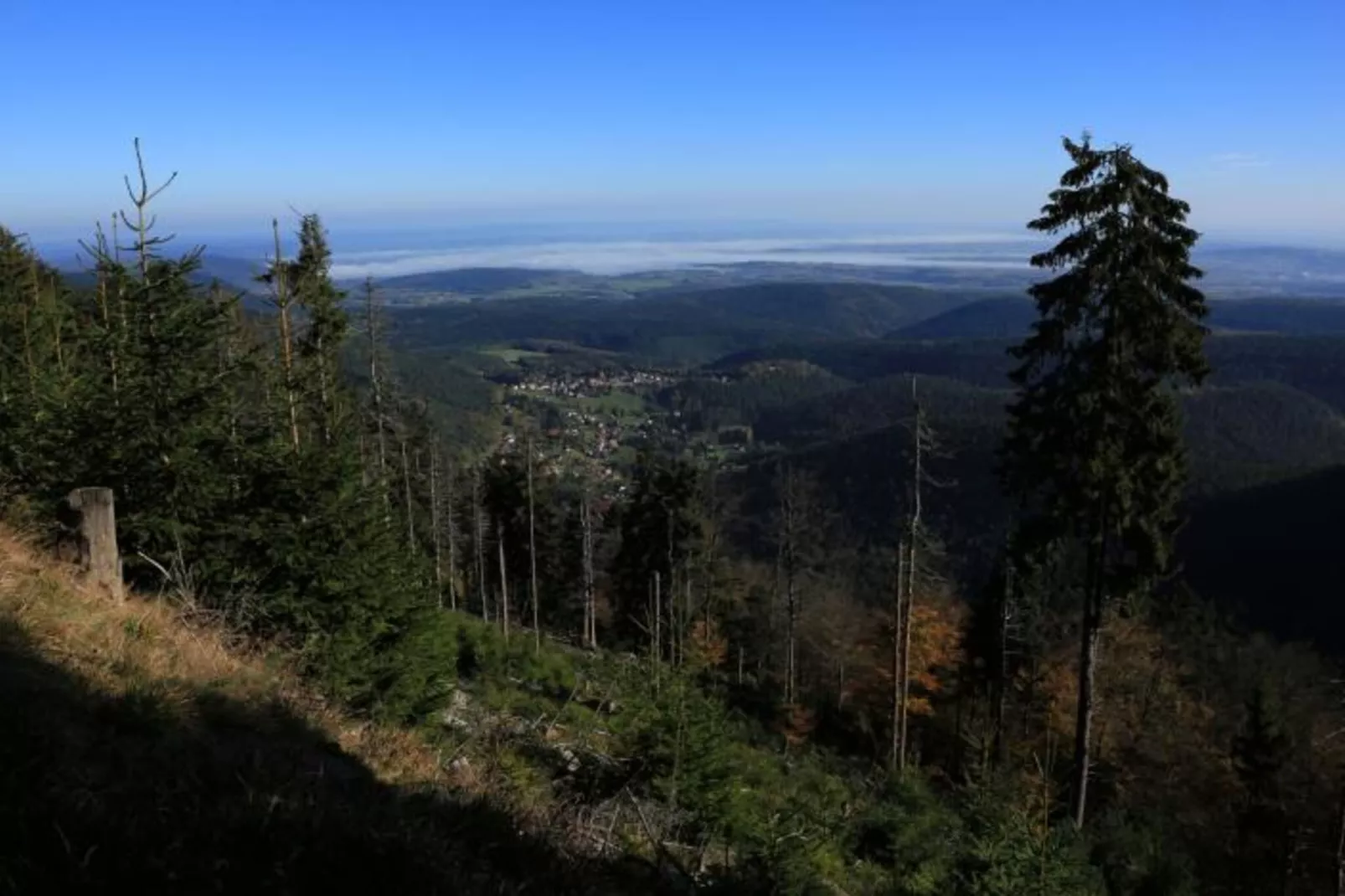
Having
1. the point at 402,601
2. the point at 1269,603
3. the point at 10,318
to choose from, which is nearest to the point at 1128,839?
the point at 402,601

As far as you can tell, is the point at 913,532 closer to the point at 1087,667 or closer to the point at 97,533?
the point at 1087,667

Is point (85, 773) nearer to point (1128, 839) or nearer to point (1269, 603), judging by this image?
point (1128, 839)

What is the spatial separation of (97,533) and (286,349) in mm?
8085

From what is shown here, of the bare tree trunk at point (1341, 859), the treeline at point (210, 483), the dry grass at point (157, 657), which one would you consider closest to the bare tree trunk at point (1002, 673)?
the bare tree trunk at point (1341, 859)

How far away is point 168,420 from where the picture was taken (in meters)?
12.2

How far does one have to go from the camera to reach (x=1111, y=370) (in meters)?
14.8

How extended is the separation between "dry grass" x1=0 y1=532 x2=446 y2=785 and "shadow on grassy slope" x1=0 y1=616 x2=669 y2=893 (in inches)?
5.8

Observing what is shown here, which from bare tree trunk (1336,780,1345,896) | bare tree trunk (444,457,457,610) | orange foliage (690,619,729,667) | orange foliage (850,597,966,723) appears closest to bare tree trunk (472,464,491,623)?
bare tree trunk (444,457,457,610)

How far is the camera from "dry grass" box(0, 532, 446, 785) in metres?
6.02

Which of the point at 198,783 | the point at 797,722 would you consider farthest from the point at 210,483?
the point at 797,722

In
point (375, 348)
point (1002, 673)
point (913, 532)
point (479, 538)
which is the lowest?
point (1002, 673)

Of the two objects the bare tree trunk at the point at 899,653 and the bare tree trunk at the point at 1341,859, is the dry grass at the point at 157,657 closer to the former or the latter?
the bare tree trunk at the point at 899,653

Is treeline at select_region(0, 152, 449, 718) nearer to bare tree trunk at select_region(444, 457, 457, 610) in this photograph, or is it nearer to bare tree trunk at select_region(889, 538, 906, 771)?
bare tree trunk at select_region(889, 538, 906, 771)

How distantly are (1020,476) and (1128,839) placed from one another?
5.93 m
